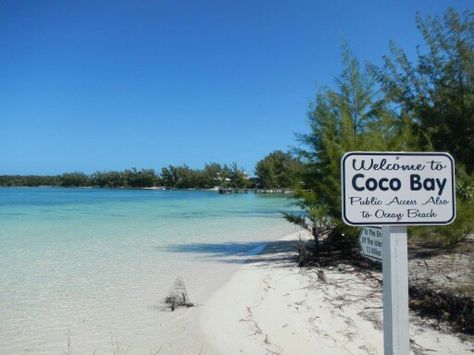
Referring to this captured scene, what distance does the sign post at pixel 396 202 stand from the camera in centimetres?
204

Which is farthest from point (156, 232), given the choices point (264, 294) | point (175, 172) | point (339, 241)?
point (175, 172)

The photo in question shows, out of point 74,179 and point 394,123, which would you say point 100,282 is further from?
point 74,179

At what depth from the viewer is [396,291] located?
2.07m

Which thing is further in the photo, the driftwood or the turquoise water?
the driftwood

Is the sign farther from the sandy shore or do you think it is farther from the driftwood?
the driftwood

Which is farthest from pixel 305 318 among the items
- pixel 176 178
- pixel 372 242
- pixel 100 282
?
pixel 176 178

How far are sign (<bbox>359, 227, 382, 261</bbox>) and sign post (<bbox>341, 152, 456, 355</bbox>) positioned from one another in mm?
301

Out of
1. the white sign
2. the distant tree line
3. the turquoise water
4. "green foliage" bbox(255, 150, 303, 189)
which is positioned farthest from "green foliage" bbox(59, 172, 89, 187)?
the white sign

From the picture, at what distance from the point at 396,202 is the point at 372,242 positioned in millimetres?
494

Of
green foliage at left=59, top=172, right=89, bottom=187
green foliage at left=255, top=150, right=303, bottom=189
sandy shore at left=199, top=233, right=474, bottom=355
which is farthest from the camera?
green foliage at left=59, top=172, right=89, bottom=187

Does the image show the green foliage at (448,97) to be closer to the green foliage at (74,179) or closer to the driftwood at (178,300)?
the driftwood at (178,300)

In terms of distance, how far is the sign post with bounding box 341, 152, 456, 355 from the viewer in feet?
6.70

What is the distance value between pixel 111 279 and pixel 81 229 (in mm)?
13428

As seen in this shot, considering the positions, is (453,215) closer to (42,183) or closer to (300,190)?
(300,190)
